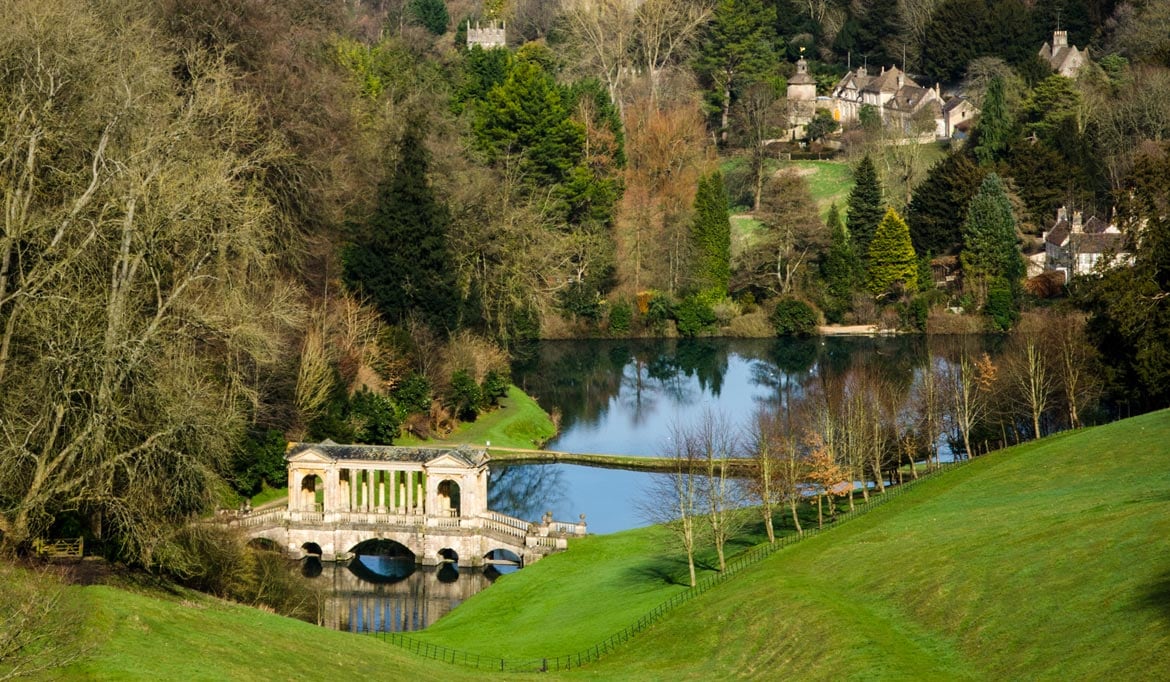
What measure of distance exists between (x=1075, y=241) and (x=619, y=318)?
1385 inches

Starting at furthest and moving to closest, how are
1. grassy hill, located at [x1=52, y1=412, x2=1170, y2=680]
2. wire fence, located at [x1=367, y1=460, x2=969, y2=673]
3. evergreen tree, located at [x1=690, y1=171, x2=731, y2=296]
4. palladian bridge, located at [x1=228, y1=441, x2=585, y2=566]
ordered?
evergreen tree, located at [x1=690, y1=171, x2=731, y2=296], palladian bridge, located at [x1=228, y1=441, x2=585, y2=566], wire fence, located at [x1=367, y1=460, x2=969, y2=673], grassy hill, located at [x1=52, y1=412, x2=1170, y2=680]

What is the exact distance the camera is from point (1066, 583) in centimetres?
4394

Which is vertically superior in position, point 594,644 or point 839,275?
point 839,275

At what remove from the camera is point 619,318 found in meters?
137

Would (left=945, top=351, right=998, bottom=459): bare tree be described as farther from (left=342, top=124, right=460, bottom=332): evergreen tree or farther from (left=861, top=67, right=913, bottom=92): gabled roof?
(left=861, top=67, right=913, bottom=92): gabled roof

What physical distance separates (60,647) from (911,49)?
16651 cm

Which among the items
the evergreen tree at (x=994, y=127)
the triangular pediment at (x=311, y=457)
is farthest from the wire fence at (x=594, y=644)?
the evergreen tree at (x=994, y=127)

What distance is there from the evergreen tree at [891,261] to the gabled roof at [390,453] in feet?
236

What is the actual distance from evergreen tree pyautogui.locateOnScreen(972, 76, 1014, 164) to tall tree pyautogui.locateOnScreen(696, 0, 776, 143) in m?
33.2

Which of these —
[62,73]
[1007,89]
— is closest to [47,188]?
[62,73]

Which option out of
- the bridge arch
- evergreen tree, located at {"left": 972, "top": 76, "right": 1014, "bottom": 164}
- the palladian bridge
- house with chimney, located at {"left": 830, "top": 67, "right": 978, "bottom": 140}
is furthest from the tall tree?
the palladian bridge

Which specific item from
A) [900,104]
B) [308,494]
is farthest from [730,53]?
[308,494]

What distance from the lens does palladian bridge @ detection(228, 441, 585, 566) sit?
7056 centimetres

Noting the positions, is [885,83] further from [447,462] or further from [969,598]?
[969,598]
